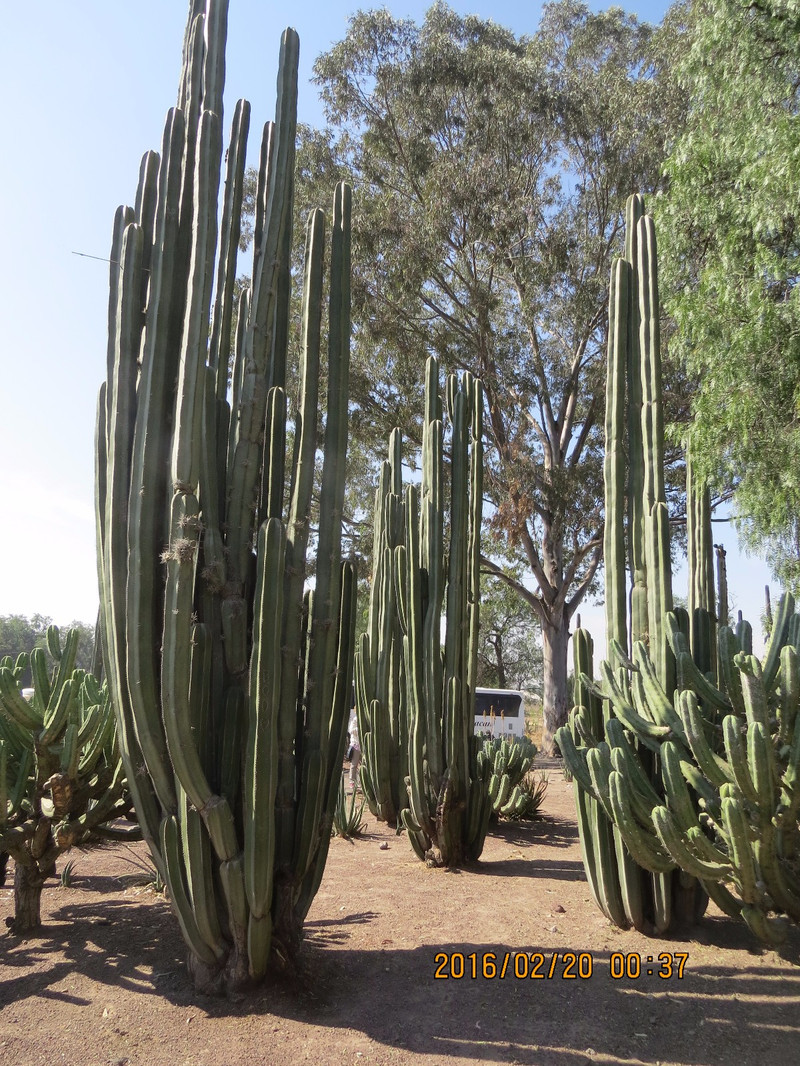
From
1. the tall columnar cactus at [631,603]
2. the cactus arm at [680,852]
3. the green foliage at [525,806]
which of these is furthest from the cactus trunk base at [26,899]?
the green foliage at [525,806]

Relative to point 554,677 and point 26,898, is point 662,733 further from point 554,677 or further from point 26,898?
point 554,677

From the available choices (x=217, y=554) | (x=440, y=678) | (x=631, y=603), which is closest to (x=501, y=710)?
(x=440, y=678)

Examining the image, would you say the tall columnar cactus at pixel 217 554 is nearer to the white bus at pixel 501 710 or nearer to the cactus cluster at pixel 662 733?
the cactus cluster at pixel 662 733

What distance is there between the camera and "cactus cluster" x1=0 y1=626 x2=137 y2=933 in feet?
13.4

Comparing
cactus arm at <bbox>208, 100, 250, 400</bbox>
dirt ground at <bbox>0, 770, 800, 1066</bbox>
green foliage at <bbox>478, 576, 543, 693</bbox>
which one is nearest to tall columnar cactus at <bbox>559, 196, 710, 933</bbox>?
dirt ground at <bbox>0, 770, 800, 1066</bbox>

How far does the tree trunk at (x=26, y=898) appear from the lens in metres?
4.21

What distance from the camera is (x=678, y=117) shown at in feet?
50.4

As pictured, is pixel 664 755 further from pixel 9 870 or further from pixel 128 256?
pixel 9 870

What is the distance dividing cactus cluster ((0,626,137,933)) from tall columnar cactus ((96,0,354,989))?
2.41 ft

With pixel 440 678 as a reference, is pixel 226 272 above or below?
above

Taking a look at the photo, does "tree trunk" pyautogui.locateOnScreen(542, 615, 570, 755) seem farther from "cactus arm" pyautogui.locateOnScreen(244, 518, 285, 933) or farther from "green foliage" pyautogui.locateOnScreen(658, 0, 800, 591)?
"cactus arm" pyautogui.locateOnScreen(244, 518, 285, 933)

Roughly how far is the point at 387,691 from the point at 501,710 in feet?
56.6
